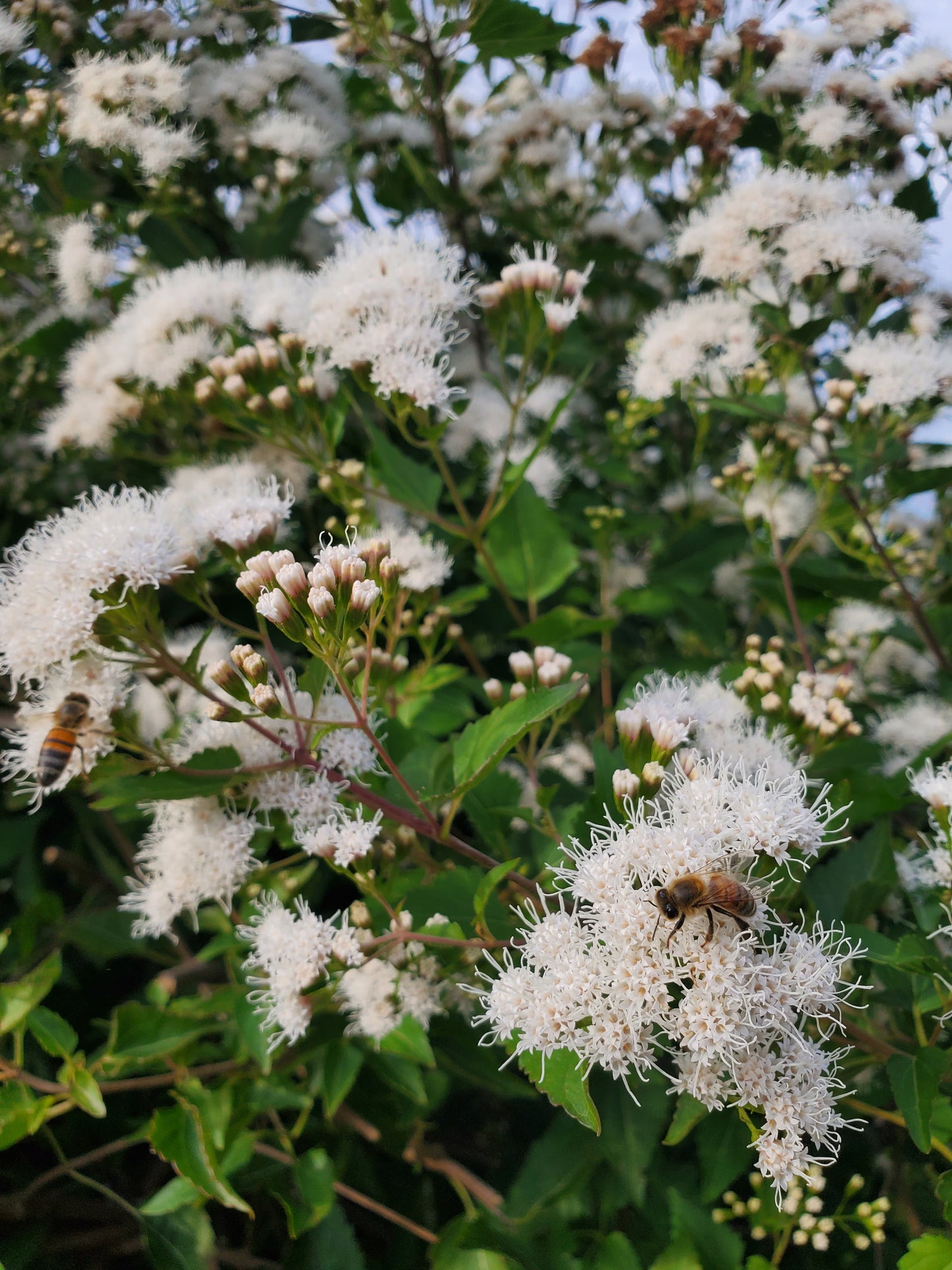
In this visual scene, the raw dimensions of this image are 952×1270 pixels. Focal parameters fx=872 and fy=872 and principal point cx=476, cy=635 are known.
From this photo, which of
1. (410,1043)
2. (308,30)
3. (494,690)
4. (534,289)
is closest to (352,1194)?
(410,1043)

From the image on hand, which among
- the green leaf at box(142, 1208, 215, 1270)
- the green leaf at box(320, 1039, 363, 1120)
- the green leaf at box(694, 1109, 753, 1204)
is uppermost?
the green leaf at box(320, 1039, 363, 1120)

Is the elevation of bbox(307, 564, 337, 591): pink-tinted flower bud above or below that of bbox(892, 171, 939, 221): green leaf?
above

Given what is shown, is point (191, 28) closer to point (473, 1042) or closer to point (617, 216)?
point (617, 216)

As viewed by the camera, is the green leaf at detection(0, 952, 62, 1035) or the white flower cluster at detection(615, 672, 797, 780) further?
the green leaf at detection(0, 952, 62, 1035)

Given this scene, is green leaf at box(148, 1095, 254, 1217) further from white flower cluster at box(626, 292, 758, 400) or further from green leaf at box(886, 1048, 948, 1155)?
white flower cluster at box(626, 292, 758, 400)

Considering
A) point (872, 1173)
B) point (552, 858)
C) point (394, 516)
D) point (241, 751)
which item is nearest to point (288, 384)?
point (394, 516)

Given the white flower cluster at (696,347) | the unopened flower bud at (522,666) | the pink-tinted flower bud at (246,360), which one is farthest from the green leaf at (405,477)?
the white flower cluster at (696,347)

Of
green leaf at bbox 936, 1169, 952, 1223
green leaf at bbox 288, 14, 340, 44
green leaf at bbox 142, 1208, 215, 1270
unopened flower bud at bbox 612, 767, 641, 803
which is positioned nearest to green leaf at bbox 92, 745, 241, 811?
unopened flower bud at bbox 612, 767, 641, 803

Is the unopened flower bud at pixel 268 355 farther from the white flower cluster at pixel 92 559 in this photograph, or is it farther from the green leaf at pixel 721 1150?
the green leaf at pixel 721 1150
